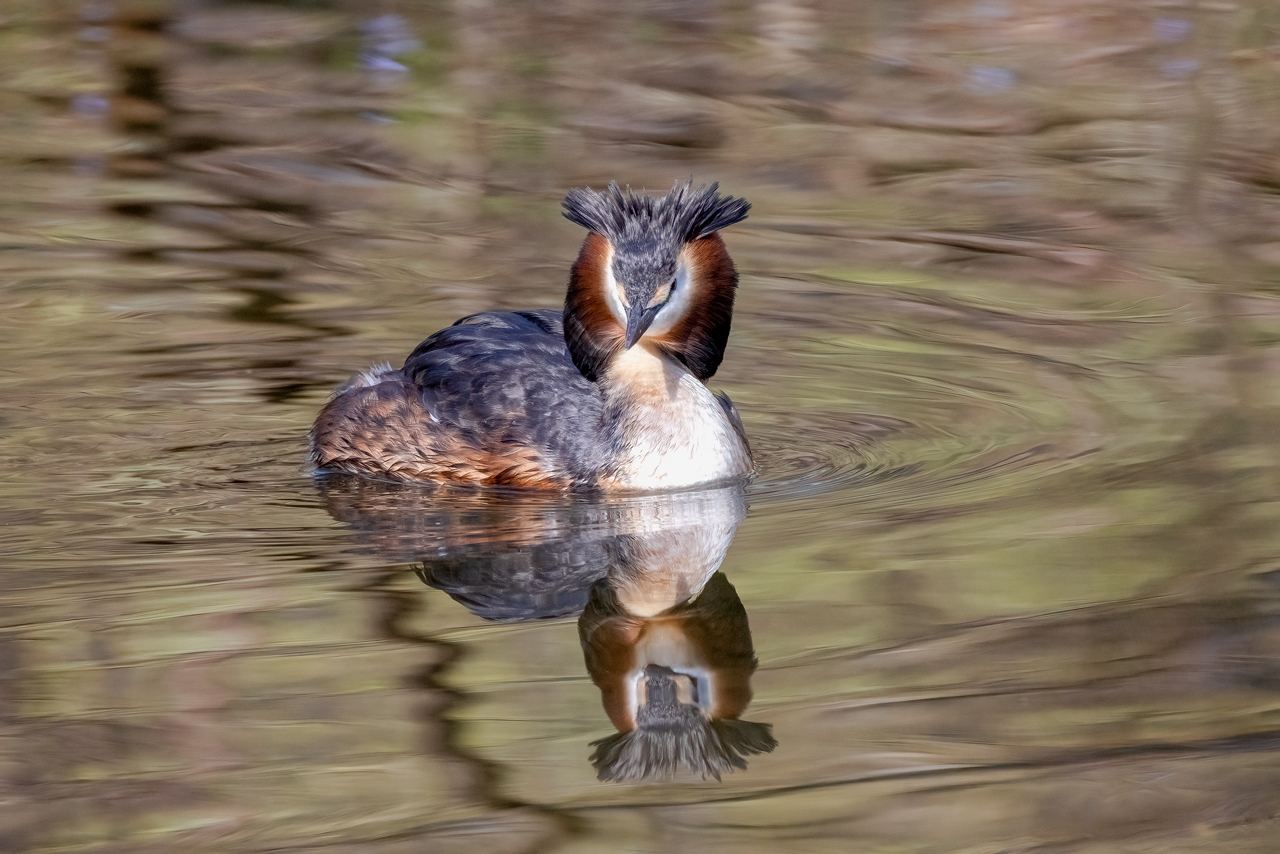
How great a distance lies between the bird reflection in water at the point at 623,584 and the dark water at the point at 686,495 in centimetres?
2

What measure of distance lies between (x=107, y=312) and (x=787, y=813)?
230 inches

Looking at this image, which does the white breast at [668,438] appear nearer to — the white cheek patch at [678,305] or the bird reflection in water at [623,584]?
the bird reflection in water at [623,584]

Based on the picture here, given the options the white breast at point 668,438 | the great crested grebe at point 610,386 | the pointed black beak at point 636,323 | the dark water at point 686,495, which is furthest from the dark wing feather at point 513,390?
the pointed black beak at point 636,323

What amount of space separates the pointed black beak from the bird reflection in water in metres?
0.61

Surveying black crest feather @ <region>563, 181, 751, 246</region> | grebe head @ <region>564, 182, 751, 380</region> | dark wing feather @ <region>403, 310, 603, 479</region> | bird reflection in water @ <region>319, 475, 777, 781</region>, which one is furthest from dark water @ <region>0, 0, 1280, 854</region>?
black crest feather @ <region>563, 181, 751, 246</region>

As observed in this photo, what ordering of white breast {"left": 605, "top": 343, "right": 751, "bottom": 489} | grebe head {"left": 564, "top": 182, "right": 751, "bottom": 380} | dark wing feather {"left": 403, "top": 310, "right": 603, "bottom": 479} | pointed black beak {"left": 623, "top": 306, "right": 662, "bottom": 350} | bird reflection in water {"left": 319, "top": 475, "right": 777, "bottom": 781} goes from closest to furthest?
bird reflection in water {"left": 319, "top": 475, "right": 777, "bottom": 781}
pointed black beak {"left": 623, "top": 306, "right": 662, "bottom": 350}
grebe head {"left": 564, "top": 182, "right": 751, "bottom": 380}
white breast {"left": 605, "top": 343, "right": 751, "bottom": 489}
dark wing feather {"left": 403, "top": 310, "right": 603, "bottom": 479}

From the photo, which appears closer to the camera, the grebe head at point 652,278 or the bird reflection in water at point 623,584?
the bird reflection in water at point 623,584

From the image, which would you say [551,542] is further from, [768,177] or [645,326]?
[768,177]

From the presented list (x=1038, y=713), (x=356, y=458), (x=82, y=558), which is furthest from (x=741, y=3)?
(x=1038, y=713)

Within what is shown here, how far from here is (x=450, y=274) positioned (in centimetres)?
969

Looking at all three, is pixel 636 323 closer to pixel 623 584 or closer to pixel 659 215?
pixel 659 215

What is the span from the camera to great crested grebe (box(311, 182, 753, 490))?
6.57 metres

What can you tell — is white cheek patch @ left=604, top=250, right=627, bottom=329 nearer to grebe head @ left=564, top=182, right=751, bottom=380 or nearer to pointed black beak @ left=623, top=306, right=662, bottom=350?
grebe head @ left=564, top=182, right=751, bottom=380

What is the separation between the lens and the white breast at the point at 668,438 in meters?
6.69
